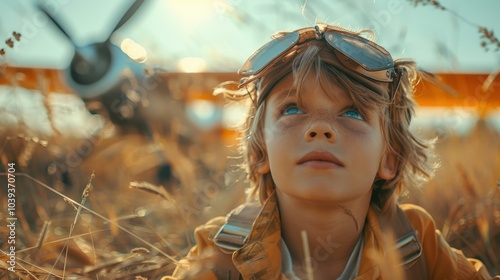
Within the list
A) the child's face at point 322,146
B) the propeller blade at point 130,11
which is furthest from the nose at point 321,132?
the propeller blade at point 130,11

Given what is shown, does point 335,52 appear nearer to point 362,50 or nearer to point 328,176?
point 362,50

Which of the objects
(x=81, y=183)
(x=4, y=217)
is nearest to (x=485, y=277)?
(x=4, y=217)

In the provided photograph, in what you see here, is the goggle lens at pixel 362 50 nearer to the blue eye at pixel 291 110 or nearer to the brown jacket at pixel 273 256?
the blue eye at pixel 291 110

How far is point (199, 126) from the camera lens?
23.6 ft

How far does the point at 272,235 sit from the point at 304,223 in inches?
5.1

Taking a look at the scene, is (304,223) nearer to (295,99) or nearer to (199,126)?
(295,99)

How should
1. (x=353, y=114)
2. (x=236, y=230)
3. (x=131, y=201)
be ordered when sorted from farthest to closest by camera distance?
(x=131, y=201) → (x=236, y=230) → (x=353, y=114)

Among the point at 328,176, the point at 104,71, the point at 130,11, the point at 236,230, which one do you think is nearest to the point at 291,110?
the point at 328,176

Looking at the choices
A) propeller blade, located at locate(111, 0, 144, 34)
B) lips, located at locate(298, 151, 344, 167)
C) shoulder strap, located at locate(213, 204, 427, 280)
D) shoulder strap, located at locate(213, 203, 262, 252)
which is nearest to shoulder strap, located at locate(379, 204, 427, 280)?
shoulder strap, located at locate(213, 204, 427, 280)

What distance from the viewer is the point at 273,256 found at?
215 cm

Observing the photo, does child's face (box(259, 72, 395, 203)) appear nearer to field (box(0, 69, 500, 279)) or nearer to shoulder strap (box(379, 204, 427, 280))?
shoulder strap (box(379, 204, 427, 280))

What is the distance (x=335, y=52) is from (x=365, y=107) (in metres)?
0.25

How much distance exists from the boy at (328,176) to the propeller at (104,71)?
16.3 feet

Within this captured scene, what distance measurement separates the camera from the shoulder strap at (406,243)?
2.12m
